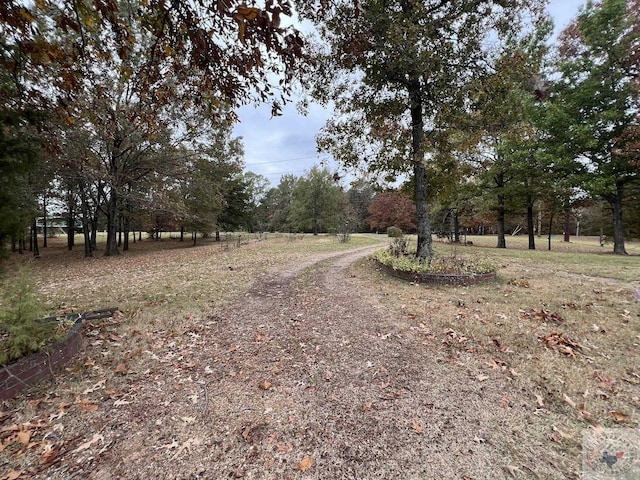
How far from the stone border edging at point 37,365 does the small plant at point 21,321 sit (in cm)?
9

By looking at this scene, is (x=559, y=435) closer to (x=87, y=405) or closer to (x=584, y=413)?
(x=584, y=413)

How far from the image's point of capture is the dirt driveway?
1.89 metres

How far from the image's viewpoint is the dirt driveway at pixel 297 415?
1887mm

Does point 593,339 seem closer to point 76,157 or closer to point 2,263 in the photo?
point 2,263

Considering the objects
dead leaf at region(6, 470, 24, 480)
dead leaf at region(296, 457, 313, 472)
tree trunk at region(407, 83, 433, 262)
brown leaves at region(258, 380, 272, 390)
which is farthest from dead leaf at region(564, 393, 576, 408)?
tree trunk at region(407, 83, 433, 262)

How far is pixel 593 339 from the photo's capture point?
3.68m

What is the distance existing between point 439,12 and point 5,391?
408 inches

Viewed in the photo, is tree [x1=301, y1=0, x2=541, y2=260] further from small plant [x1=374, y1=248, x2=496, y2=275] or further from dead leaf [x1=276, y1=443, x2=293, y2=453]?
dead leaf [x1=276, y1=443, x2=293, y2=453]

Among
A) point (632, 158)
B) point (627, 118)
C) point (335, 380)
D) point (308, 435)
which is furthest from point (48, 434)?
point (627, 118)

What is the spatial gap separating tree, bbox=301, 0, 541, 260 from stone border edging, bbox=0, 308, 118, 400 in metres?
5.96

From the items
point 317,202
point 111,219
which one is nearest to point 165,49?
point 111,219

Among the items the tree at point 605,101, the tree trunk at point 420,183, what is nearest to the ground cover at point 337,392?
the tree trunk at point 420,183

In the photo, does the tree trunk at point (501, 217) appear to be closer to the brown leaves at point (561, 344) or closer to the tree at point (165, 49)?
the brown leaves at point (561, 344)

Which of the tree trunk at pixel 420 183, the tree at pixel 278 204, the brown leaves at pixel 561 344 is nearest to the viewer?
the brown leaves at pixel 561 344
